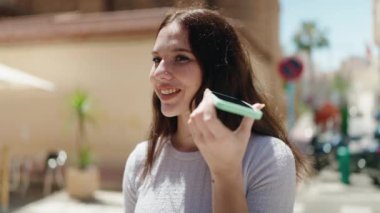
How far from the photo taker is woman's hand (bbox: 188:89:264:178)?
48.4 inches

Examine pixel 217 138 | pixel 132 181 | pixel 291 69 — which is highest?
pixel 217 138

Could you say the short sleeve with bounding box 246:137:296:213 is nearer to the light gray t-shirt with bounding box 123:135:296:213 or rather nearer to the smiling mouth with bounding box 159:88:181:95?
the light gray t-shirt with bounding box 123:135:296:213

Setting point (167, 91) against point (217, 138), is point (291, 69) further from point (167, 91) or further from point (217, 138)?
point (217, 138)

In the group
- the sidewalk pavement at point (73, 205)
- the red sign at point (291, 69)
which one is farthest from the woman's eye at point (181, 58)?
the red sign at point (291, 69)

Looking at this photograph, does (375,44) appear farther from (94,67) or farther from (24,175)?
(24,175)

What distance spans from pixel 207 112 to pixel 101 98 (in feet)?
36.2

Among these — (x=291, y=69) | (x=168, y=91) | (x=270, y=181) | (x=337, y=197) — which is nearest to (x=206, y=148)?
(x=270, y=181)

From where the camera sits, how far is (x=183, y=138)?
1.78 metres

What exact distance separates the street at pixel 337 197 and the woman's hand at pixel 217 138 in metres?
6.43

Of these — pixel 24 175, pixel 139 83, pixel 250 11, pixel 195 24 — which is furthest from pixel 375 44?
pixel 195 24

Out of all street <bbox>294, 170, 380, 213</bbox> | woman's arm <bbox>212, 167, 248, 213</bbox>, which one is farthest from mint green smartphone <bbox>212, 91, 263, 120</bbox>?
street <bbox>294, 170, 380, 213</bbox>

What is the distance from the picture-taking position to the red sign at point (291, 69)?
10969 mm

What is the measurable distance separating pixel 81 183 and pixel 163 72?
8.41m

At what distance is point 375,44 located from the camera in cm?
2731
